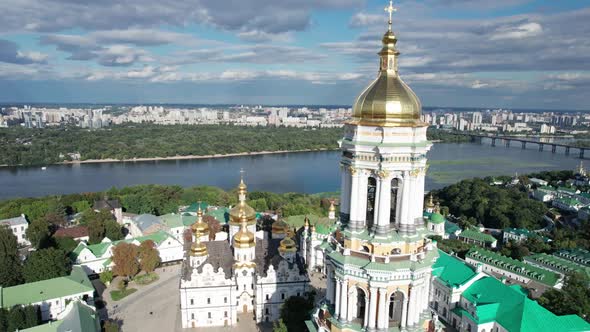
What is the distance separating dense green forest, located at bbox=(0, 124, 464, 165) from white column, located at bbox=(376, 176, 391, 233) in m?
66.0

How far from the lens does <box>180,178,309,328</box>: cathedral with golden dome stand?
16359mm

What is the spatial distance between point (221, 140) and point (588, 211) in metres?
65.0

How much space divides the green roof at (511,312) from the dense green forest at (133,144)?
200 ft

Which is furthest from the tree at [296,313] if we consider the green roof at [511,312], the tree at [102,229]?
the tree at [102,229]

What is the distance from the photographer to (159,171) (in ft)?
190

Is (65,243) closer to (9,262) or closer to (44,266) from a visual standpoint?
(9,262)

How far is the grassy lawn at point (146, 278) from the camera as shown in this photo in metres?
20.3

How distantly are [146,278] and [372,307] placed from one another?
1633 cm

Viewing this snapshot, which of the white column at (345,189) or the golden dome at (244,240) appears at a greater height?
the white column at (345,189)

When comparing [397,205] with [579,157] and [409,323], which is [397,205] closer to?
[409,323]

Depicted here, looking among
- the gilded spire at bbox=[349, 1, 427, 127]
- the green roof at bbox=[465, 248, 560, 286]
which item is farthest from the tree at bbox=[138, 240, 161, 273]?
the gilded spire at bbox=[349, 1, 427, 127]

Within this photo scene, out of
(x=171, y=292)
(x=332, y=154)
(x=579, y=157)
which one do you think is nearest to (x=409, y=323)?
(x=171, y=292)

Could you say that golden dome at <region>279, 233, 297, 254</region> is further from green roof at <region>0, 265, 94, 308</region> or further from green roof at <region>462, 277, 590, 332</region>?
green roof at <region>0, 265, 94, 308</region>

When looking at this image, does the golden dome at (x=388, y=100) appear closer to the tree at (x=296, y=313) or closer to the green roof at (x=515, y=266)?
the tree at (x=296, y=313)
